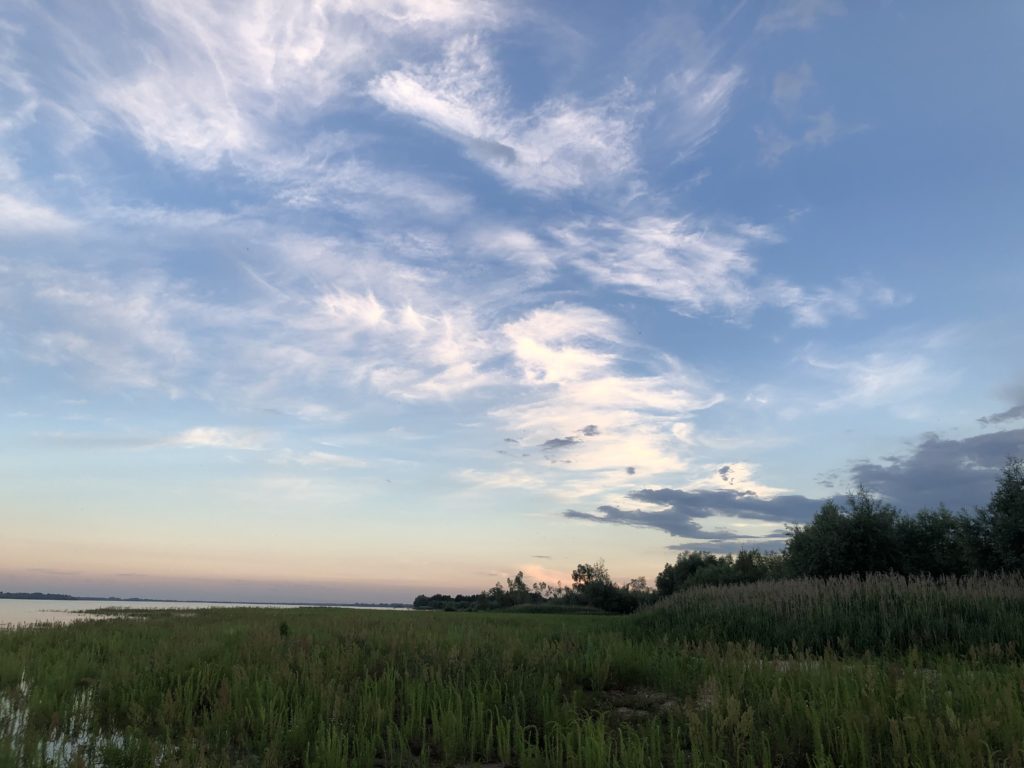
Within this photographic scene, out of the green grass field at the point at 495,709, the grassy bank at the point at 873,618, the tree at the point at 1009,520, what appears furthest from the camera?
the tree at the point at 1009,520

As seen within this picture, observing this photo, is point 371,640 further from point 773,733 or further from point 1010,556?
point 1010,556

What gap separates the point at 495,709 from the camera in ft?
26.1

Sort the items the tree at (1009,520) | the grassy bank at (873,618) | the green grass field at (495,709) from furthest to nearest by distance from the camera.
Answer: the tree at (1009,520)
the grassy bank at (873,618)
the green grass field at (495,709)

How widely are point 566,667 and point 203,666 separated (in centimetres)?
650

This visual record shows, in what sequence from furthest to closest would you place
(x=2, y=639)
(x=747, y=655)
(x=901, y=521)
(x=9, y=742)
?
1. (x=901, y=521)
2. (x=2, y=639)
3. (x=747, y=655)
4. (x=9, y=742)

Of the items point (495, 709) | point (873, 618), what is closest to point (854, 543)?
point (873, 618)

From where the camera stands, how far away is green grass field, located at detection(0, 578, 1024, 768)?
6.04 metres

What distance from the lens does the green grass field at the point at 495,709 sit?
604cm

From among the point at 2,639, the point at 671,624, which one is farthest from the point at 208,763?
the point at 671,624

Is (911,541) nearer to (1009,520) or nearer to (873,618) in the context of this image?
(1009,520)

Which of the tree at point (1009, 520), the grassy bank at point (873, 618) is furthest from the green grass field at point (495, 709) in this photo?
the tree at point (1009, 520)

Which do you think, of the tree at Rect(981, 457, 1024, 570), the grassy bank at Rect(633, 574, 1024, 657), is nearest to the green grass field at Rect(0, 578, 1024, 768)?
the grassy bank at Rect(633, 574, 1024, 657)

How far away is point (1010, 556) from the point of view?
32.5 m

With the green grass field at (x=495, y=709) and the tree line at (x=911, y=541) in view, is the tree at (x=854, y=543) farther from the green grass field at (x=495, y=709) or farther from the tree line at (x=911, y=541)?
the green grass field at (x=495, y=709)
